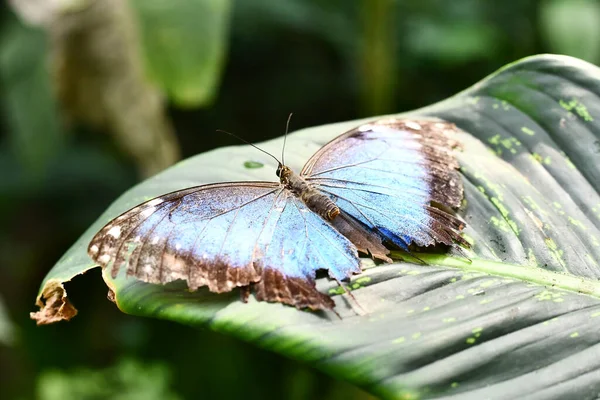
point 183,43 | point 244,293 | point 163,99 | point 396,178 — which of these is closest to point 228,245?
point 244,293

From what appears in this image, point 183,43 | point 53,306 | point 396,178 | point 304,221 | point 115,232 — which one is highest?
point 183,43

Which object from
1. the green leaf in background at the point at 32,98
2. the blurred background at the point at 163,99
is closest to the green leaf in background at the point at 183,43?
the blurred background at the point at 163,99

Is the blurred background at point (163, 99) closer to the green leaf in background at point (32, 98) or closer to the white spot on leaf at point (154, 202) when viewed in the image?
the green leaf in background at point (32, 98)

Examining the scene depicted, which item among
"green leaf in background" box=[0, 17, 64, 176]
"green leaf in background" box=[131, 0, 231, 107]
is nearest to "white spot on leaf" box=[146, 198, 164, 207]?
"green leaf in background" box=[131, 0, 231, 107]

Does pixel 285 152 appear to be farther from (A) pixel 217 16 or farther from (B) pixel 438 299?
(A) pixel 217 16

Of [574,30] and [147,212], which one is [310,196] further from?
[574,30]

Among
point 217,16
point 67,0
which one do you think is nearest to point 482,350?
point 217,16

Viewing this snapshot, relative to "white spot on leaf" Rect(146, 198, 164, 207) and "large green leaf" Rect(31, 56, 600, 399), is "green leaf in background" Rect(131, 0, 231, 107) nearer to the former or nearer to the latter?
"large green leaf" Rect(31, 56, 600, 399)
